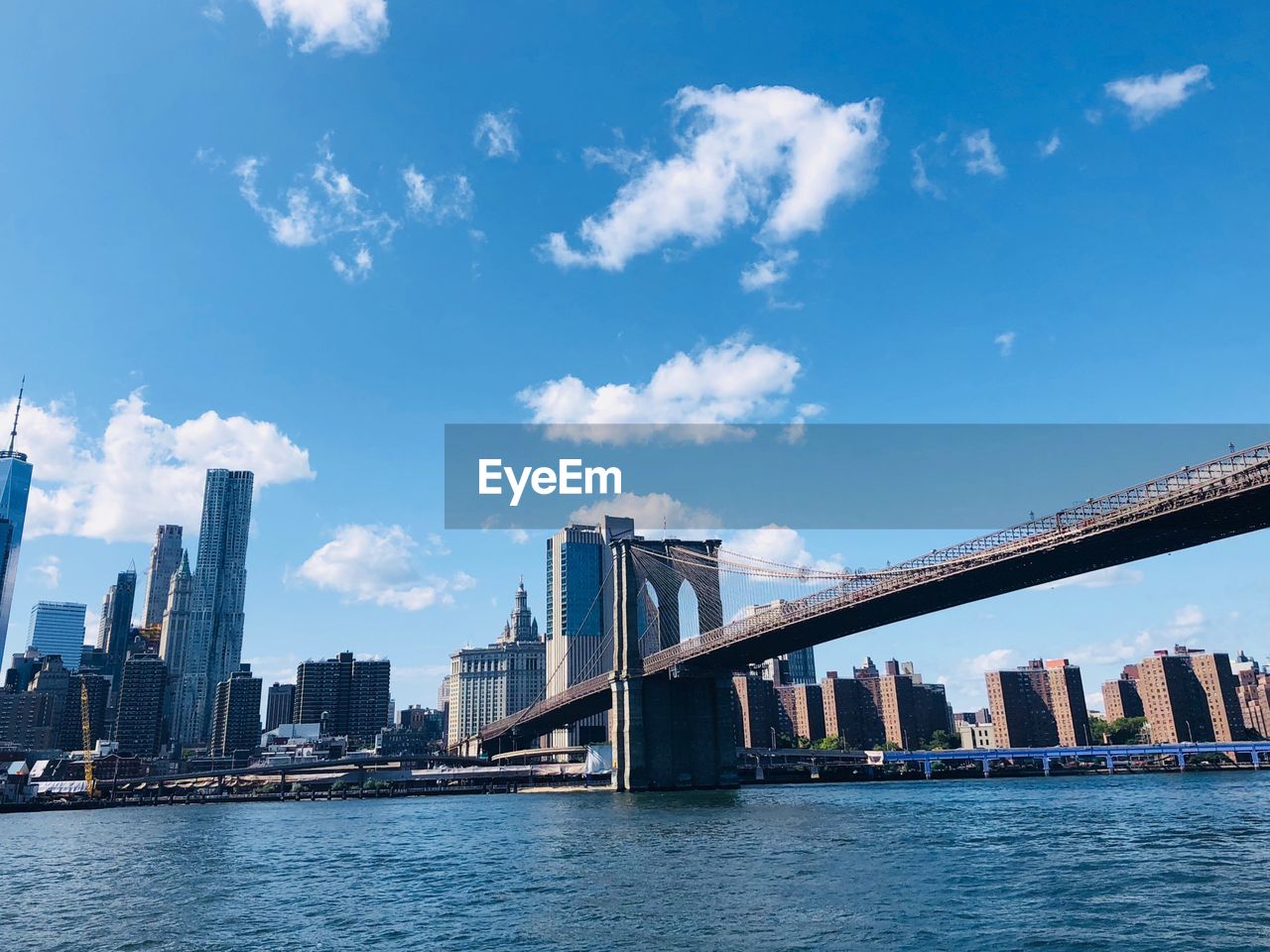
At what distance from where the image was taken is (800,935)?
71.0ft

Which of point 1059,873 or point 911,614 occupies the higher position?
point 911,614

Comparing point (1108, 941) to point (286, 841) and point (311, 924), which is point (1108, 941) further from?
point (286, 841)

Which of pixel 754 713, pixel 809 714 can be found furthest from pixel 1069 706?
pixel 754 713

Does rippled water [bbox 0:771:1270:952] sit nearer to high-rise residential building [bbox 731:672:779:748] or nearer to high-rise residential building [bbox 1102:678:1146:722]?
high-rise residential building [bbox 731:672:779:748]

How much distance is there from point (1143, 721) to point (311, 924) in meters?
181

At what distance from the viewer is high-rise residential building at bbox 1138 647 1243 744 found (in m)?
158

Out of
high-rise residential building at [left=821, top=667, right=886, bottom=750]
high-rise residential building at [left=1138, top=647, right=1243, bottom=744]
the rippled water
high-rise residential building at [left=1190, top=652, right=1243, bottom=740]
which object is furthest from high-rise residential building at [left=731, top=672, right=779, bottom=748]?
the rippled water

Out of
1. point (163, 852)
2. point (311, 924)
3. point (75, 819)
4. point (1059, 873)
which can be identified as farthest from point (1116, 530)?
point (75, 819)

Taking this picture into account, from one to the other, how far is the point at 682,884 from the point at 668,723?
5884 cm

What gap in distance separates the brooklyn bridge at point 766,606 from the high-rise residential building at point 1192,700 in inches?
3787

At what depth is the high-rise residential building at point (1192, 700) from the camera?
158 meters

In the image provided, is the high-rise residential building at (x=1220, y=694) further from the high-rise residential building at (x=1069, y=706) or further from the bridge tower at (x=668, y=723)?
the bridge tower at (x=668, y=723)

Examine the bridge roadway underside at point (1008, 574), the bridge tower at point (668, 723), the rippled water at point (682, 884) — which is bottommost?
the rippled water at point (682, 884)

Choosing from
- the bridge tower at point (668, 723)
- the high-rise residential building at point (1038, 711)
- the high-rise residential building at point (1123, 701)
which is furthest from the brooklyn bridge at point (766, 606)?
the high-rise residential building at point (1123, 701)
